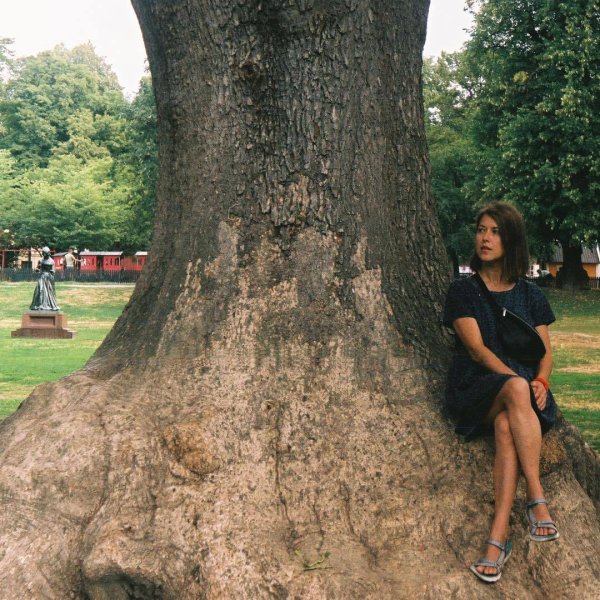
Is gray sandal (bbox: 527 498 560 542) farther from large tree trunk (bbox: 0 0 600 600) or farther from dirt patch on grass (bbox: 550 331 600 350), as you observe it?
dirt patch on grass (bbox: 550 331 600 350)

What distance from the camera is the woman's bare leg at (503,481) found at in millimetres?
4043

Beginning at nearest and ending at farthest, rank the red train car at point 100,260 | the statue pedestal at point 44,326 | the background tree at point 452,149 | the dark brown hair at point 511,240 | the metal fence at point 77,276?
1. the dark brown hair at point 511,240
2. the statue pedestal at point 44,326
3. the background tree at point 452,149
4. the metal fence at point 77,276
5. the red train car at point 100,260

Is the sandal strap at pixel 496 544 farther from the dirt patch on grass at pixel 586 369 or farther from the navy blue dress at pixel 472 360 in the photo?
the dirt patch on grass at pixel 586 369

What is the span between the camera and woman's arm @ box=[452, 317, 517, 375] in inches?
167

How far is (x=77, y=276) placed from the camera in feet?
165

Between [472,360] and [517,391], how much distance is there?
375mm

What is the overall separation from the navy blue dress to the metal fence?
152 feet

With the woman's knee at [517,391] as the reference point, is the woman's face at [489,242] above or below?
above

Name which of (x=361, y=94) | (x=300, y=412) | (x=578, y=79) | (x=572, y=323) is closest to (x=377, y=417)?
(x=300, y=412)

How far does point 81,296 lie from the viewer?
39844 mm

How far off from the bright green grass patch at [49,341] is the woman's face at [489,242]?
7474 mm

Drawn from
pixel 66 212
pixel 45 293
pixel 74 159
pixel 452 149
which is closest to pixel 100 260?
pixel 66 212

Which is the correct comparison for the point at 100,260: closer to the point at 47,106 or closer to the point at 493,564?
the point at 47,106

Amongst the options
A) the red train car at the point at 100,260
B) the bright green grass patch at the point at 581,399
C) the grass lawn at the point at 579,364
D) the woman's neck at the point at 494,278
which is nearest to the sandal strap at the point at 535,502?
the woman's neck at the point at 494,278
